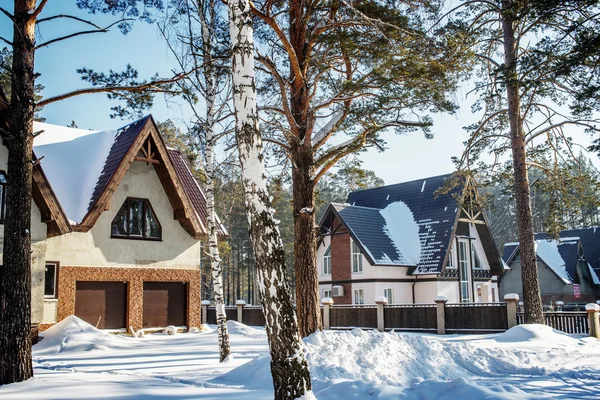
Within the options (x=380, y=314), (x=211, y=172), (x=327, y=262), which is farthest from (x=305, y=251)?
(x=327, y=262)

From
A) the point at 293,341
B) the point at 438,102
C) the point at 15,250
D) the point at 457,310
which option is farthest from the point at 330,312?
the point at 293,341

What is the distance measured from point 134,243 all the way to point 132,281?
1.51 metres

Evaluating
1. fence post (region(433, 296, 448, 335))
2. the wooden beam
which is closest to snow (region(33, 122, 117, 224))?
the wooden beam

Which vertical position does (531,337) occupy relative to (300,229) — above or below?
below

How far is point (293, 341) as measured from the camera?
6867mm

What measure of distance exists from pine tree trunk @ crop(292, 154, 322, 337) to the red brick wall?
1963 centimetres

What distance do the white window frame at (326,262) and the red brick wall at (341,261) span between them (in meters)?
0.50

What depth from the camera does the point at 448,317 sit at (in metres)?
23.3

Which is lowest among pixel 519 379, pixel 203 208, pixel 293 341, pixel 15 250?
pixel 519 379

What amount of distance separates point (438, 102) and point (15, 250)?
394 inches

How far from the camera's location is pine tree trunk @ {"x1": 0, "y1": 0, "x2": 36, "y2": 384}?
9.73 m

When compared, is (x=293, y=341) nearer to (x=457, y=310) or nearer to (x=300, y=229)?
(x=300, y=229)

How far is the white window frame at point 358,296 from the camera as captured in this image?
32.7 metres

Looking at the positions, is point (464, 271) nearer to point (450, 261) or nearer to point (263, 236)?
point (450, 261)
